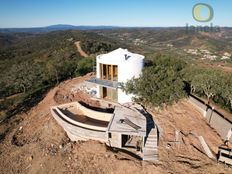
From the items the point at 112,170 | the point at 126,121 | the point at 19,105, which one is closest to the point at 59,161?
the point at 112,170

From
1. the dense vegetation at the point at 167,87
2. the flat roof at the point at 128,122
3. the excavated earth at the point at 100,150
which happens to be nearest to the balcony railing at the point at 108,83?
the dense vegetation at the point at 167,87

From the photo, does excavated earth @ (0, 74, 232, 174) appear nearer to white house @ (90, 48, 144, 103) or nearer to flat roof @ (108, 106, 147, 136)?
flat roof @ (108, 106, 147, 136)

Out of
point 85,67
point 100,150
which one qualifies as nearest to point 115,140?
point 100,150

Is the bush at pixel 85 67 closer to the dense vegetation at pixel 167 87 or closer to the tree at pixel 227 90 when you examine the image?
the dense vegetation at pixel 167 87

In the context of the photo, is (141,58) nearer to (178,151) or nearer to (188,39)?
(178,151)

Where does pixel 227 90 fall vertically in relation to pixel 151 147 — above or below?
above

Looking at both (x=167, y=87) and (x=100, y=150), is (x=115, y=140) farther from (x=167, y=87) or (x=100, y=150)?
(x=167, y=87)
